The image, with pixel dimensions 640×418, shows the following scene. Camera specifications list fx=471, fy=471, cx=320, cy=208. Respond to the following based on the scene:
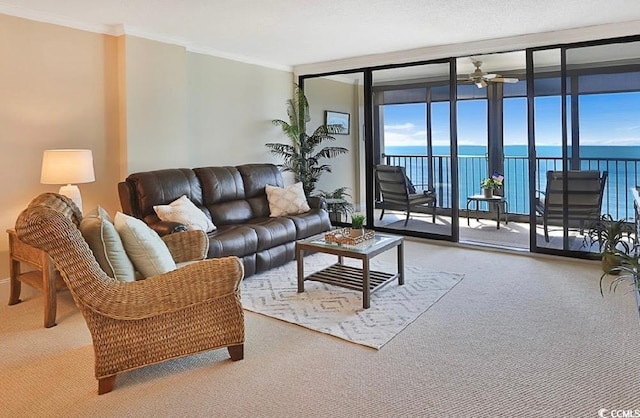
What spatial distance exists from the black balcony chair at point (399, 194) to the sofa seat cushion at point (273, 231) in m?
2.00

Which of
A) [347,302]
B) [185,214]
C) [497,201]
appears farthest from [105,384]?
[497,201]

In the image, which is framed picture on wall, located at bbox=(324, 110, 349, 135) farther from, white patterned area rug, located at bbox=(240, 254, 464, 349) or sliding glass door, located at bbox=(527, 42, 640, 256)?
white patterned area rug, located at bbox=(240, 254, 464, 349)

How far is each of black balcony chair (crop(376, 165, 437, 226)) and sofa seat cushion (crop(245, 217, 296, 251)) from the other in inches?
78.6

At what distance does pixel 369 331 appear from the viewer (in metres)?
3.02

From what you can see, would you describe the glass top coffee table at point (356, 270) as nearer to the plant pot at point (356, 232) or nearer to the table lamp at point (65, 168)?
the plant pot at point (356, 232)

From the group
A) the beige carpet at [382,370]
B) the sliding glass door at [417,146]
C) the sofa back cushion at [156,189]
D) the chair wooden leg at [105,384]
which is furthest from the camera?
the sliding glass door at [417,146]

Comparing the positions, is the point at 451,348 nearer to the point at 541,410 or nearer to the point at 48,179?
the point at 541,410

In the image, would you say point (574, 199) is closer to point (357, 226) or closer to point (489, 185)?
point (489, 185)

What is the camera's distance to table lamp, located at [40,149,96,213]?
147 inches

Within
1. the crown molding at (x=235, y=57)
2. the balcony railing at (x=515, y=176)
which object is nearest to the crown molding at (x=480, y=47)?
the crown molding at (x=235, y=57)

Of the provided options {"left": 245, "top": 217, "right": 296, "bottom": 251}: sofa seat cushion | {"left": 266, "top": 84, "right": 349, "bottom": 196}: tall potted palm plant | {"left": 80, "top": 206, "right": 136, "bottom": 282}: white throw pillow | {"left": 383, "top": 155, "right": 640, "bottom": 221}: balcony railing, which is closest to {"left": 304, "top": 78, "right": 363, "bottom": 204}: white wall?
{"left": 266, "top": 84, "right": 349, "bottom": 196}: tall potted palm plant

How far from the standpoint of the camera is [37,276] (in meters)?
3.56

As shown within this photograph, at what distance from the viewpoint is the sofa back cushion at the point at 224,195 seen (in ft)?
15.4

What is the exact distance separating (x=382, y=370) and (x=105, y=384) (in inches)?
55.3
